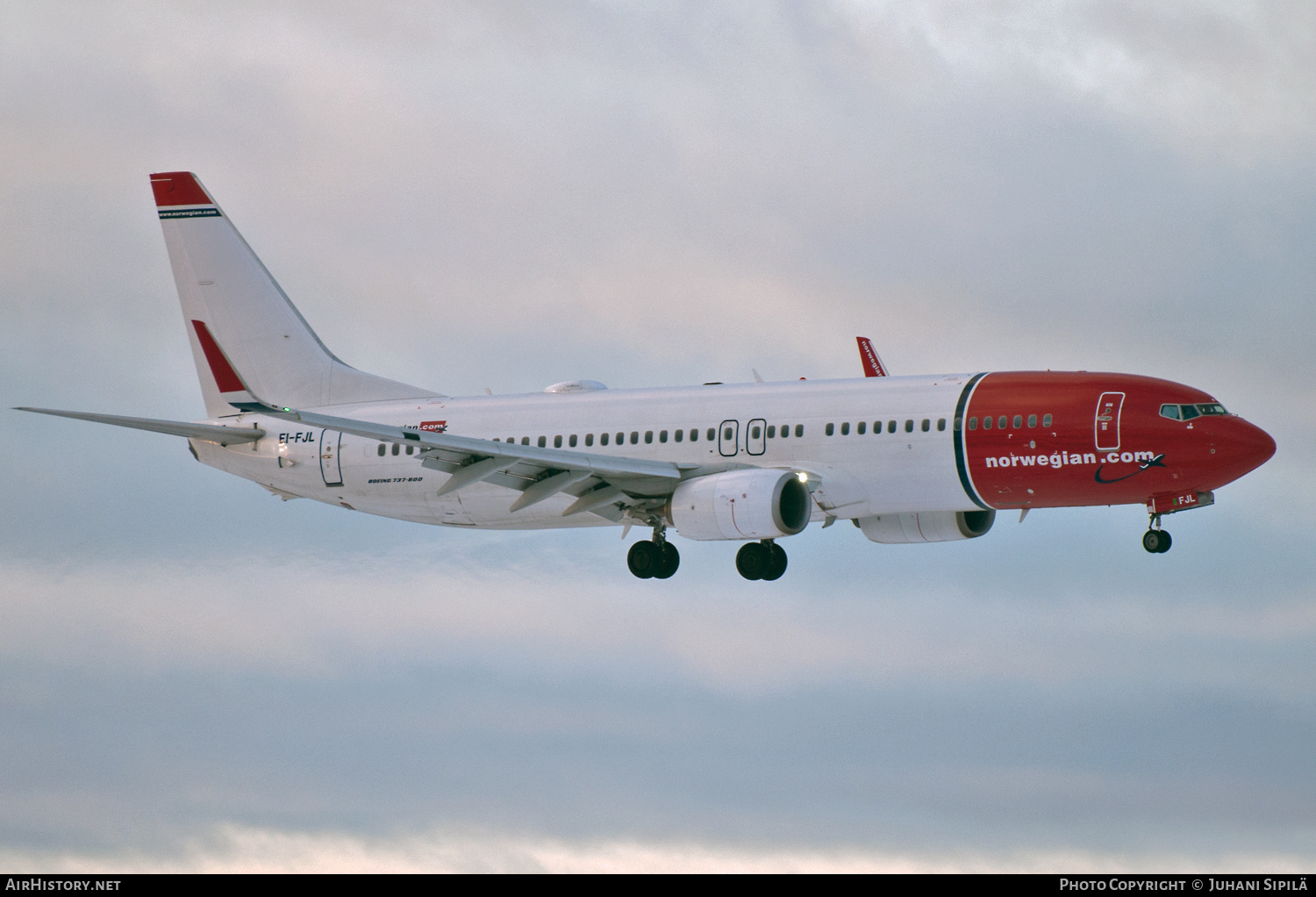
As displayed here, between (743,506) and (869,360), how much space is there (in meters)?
9.62

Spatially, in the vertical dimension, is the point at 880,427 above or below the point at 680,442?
below

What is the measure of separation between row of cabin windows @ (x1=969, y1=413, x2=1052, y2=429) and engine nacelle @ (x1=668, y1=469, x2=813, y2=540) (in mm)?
4694

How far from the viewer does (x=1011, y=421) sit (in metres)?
40.5

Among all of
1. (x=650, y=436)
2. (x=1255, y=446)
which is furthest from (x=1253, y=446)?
(x=650, y=436)

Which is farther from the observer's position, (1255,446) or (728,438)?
Result: (728,438)

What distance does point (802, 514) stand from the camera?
41750 millimetres


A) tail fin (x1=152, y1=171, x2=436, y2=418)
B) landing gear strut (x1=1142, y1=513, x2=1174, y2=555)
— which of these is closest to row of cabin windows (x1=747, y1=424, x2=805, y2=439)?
landing gear strut (x1=1142, y1=513, x2=1174, y2=555)

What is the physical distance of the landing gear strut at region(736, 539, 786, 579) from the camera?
4512 cm

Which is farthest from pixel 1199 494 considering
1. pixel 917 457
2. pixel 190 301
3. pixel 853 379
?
pixel 190 301

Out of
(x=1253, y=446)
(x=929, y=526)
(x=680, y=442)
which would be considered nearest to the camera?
(x=1253, y=446)

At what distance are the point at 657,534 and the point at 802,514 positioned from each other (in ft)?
17.4

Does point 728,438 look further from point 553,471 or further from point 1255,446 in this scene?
point 1255,446

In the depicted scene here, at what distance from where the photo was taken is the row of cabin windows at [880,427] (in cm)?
4119

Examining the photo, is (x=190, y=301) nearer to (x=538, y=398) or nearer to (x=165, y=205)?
(x=165, y=205)
